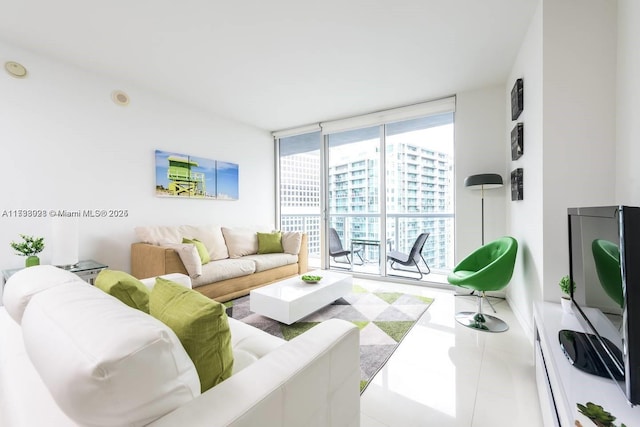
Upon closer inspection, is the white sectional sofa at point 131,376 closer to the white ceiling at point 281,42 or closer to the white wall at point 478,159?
the white ceiling at point 281,42

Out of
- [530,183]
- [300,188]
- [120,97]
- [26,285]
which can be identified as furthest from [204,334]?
[300,188]

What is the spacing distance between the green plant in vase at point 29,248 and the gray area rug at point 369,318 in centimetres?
176

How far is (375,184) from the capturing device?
4.51 meters

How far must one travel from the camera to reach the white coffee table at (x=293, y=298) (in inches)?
97.4

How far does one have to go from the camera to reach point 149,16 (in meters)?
2.20

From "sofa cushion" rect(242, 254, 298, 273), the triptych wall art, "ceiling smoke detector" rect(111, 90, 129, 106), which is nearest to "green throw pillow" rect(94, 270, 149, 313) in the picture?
"sofa cushion" rect(242, 254, 298, 273)

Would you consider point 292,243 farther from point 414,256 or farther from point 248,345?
point 248,345

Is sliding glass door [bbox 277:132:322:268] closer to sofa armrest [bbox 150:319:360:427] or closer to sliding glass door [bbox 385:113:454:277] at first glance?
sliding glass door [bbox 385:113:454:277]

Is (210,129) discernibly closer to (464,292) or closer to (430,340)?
(430,340)

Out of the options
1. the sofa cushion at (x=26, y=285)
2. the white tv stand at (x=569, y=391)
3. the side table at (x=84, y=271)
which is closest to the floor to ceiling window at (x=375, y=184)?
the white tv stand at (x=569, y=391)

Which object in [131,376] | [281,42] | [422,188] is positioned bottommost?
[131,376]

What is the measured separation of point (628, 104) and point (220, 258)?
4.07m

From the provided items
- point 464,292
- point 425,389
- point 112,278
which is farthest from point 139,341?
point 464,292

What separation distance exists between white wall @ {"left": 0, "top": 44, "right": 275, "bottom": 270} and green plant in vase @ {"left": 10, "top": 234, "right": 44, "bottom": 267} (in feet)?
0.69
